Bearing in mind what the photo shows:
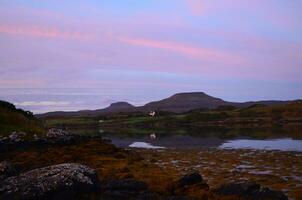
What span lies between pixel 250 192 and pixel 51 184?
25.2ft

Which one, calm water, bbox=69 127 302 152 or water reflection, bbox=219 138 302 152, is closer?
water reflection, bbox=219 138 302 152

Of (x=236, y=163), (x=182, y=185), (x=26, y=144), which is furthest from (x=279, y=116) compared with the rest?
(x=182, y=185)

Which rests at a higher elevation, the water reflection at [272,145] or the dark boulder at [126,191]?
the dark boulder at [126,191]

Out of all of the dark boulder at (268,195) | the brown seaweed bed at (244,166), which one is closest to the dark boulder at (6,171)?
the dark boulder at (268,195)

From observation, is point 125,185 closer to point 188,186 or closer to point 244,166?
point 188,186

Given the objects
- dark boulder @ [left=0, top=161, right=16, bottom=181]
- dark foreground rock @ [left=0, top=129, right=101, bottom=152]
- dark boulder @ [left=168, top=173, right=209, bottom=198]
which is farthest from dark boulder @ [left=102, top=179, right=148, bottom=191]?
dark foreground rock @ [left=0, top=129, right=101, bottom=152]

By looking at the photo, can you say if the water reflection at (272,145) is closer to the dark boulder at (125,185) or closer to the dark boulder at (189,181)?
the dark boulder at (189,181)

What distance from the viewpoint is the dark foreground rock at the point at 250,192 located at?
17.9 m

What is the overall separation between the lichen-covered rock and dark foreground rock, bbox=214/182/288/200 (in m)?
5.33

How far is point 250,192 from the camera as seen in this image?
1830 cm

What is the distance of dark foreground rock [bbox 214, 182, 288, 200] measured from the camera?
17859 mm

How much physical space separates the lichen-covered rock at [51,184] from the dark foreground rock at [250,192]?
5.33 metres

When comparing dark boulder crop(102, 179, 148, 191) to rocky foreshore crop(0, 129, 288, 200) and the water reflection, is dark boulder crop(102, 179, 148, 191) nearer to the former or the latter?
rocky foreshore crop(0, 129, 288, 200)

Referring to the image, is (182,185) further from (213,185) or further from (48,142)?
(48,142)
